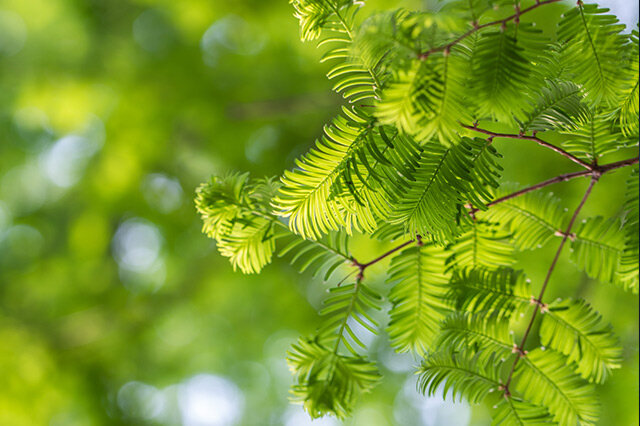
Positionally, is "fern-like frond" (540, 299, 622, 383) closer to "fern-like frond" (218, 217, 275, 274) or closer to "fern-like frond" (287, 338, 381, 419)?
"fern-like frond" (287, 338, 381, 419)

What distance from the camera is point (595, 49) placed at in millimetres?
373

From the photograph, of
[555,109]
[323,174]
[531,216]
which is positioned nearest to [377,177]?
[323,174]

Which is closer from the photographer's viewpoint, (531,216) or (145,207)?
(531,216)

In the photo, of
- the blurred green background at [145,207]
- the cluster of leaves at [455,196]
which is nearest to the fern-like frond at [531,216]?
the cluster of leaves at [455,196]

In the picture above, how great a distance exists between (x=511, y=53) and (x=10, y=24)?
2.97 m

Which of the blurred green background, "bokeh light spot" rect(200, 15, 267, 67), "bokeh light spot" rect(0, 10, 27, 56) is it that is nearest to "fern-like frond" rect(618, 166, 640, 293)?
the blurred green background

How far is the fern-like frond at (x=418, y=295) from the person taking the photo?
523mm

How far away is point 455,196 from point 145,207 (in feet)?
6.55

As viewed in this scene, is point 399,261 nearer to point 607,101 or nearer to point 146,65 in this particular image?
point 607,101

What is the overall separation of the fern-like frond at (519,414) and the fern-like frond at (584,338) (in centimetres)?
8

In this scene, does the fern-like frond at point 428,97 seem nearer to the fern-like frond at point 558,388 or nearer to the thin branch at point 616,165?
the thin branch at point 616,165

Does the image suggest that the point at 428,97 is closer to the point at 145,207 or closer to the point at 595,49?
the point at 595,49

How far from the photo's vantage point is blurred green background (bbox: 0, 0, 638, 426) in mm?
2061

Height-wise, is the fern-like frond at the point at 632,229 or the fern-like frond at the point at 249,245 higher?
the fern-like frond at the point at 249,245
